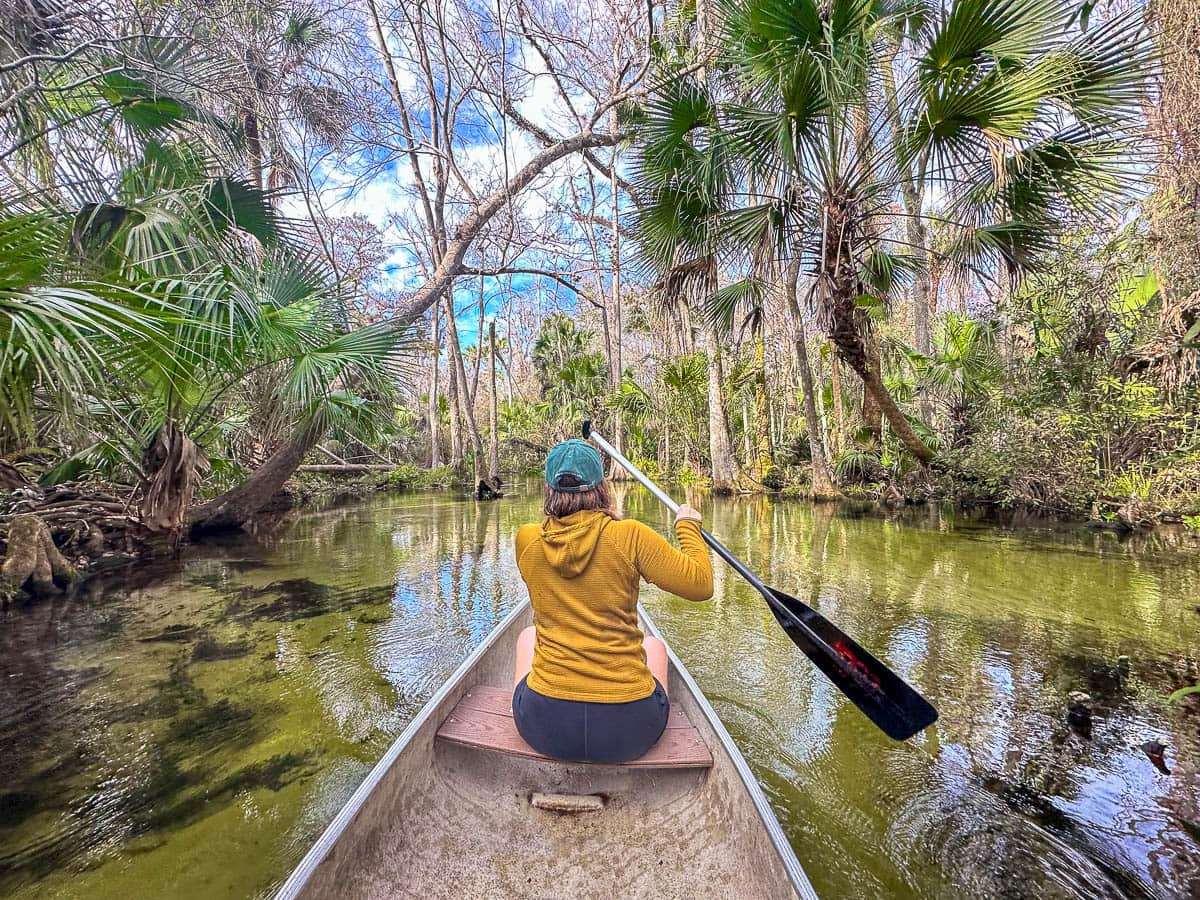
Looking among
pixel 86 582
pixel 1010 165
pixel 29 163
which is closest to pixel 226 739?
pixel 86 582

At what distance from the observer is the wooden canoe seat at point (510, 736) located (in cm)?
171

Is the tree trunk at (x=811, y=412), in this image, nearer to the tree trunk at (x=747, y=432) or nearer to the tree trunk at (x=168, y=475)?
the tree trunk at (x=747, y=432)

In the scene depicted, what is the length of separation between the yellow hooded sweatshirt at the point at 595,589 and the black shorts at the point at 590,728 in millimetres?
30

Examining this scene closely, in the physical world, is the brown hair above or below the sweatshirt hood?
above

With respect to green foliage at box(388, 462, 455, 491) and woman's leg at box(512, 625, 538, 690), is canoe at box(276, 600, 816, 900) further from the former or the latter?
green foliage at box(388, 462, 455, 491)

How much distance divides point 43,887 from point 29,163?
543 centimetres

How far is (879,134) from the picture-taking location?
5.60 m

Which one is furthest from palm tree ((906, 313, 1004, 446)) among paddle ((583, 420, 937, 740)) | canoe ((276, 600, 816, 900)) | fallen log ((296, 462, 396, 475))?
fallen log ((296, 462, 396, 475))

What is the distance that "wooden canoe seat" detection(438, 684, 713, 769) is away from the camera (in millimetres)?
1714

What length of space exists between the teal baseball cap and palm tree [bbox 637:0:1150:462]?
4749 mm

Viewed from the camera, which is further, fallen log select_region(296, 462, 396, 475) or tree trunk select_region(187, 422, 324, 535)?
fallen log select_region(296, 462, 396, 475)

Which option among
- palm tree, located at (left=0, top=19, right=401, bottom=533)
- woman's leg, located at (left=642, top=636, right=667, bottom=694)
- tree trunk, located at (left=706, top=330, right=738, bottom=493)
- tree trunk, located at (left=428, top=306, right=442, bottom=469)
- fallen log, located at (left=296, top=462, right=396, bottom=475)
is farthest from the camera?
tree trunk, located at (left=428, top=306, right=442, bottom=469)

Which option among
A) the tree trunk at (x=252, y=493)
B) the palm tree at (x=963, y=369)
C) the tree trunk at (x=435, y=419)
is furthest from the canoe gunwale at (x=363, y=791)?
the tree trunk at (x=435, y=419)

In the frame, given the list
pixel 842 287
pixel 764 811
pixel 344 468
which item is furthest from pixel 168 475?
pixel 344 468
